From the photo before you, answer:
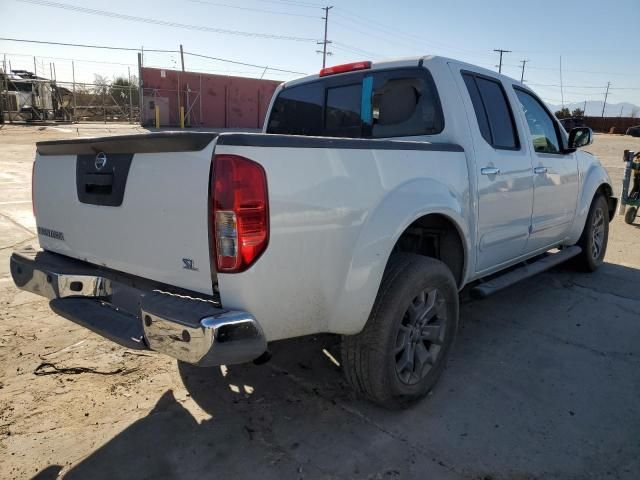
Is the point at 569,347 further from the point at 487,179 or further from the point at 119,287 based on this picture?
the point at 119,287

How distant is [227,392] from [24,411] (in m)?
1.10

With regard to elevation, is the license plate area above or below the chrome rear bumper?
above

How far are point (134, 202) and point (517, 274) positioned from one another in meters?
2.94

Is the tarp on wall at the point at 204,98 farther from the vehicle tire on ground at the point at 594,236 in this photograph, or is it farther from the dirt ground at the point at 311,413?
the dirt ground at the point at 311,413

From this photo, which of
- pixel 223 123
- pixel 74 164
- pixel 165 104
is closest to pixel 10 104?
pixel 165 104

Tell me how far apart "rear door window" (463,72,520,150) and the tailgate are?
2227 millimetres

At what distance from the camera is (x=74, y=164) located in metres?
2.67

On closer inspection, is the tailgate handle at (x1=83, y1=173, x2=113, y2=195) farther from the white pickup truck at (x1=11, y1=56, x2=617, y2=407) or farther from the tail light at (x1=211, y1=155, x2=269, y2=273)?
the tail light at (x1=211, y1=155, x2=269, y2=273)

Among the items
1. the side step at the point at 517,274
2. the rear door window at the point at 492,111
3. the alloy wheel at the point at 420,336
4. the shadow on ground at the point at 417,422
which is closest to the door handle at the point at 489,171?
the rear door window at the point at 492,111

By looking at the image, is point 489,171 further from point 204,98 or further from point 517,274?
point 204,98

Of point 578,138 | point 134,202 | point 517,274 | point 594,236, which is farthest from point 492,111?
point 594,236

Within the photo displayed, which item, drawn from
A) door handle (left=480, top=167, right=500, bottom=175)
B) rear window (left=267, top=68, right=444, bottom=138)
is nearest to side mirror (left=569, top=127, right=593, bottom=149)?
door handle (left=480, top=167, right=500, bottom=175)

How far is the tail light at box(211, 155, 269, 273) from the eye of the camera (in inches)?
76.8

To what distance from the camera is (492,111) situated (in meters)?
3.66
